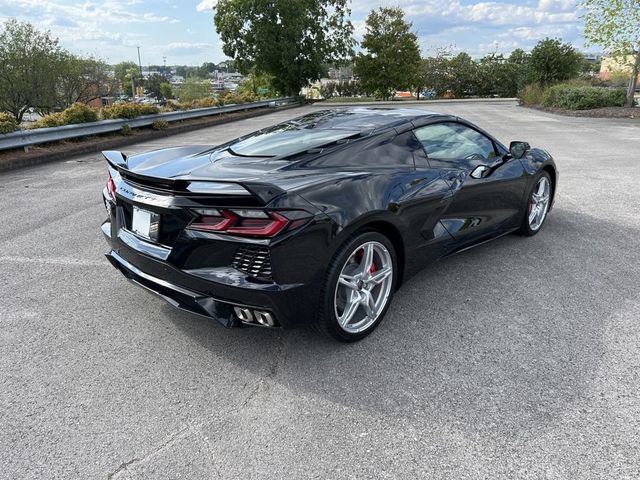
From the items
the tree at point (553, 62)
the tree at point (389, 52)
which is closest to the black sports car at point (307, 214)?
the tree at point (553, 62)

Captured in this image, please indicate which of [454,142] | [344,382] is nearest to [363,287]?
[344,382]

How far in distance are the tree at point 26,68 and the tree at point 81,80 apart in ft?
3.31

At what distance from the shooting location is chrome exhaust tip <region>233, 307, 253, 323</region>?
8.44ft

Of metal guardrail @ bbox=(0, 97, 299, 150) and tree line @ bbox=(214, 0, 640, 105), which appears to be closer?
metal guardrail @ bbox=(0, 97, 299, 150)

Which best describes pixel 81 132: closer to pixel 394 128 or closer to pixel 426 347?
pixel 394 128

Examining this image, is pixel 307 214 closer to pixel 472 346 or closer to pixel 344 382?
pixel 344 382

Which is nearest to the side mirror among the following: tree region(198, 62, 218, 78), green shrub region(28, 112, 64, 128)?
green shrub region(28, 112, 64, 128)

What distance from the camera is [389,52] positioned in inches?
1517

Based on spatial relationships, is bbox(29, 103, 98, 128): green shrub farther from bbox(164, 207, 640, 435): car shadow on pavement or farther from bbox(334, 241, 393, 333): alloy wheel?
bbox(334, 241, 393, 333): alloy wheel

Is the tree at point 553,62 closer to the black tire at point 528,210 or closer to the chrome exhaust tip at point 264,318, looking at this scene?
the black tire at point 528,210

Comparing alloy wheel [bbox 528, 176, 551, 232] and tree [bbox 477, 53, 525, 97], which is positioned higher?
tree [bbox 477, 53, 525, 97]

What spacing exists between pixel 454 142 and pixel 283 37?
104ft

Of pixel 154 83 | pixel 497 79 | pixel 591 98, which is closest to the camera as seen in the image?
pixel 591 98

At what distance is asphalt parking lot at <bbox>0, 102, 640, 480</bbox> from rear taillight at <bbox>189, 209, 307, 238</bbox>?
856mm
